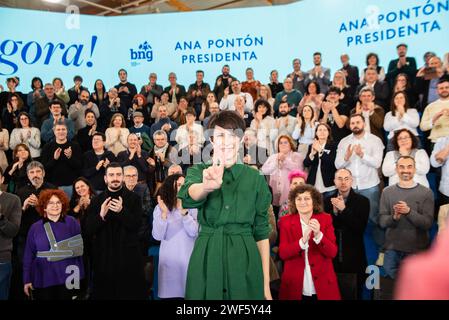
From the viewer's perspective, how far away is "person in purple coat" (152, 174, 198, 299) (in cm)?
390

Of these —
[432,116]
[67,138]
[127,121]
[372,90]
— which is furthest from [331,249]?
[127,121]

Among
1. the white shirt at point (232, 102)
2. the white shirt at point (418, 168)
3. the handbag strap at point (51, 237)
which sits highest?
the white shirt at point (232, 102)

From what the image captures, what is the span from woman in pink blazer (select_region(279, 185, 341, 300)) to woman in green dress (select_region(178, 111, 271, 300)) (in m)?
1.46

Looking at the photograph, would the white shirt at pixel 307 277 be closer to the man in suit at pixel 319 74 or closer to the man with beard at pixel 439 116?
the man with beard at pixel 439 116

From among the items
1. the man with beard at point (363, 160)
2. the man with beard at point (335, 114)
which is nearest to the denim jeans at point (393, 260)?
the man with beard at point (363, 160)

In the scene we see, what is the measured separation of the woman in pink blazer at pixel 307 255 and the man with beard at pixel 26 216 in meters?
2.61

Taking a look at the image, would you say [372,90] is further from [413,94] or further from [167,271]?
[167,271]

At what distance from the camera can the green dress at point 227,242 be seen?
2.06m

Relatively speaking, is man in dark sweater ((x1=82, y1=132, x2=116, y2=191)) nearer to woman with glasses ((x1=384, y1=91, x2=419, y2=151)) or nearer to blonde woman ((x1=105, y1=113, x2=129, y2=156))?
blonde woman ((x1=105, y1=113, x2=129, y2=156))

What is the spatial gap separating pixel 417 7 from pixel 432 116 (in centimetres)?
248

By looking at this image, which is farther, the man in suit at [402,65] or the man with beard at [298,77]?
the man with beard at [298,77]

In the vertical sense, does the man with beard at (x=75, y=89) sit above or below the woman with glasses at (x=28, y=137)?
above

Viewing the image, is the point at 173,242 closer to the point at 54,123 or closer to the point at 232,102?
the point at 54,123

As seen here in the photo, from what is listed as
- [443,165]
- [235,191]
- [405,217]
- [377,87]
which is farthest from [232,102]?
[235,191]
